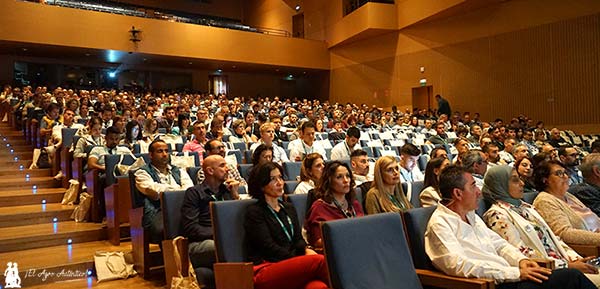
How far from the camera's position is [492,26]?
11.1 m

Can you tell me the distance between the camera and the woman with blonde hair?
8.58 ft

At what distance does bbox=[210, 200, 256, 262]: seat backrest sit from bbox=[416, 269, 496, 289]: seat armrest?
0.79 meters

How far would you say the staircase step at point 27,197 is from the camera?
415 cm

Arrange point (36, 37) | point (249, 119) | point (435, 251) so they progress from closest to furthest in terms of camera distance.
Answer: point (435, 251), point (249, 119), point (36, 37)

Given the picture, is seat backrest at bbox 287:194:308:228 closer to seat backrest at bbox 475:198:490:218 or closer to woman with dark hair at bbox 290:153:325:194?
woman with dark hair at bbox 290:153:325:194

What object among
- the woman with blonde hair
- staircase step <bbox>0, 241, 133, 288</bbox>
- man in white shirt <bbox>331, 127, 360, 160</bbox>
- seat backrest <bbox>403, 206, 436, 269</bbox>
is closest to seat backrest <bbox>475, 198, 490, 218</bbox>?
the woman with blonde hair

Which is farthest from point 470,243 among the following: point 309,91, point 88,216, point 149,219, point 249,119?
point 309,91

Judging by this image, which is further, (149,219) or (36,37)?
(36,37)

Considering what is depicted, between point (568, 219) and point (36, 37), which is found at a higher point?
point (36, 37)

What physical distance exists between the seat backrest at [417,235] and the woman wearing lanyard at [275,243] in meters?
0.39

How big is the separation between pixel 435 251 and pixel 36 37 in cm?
1131

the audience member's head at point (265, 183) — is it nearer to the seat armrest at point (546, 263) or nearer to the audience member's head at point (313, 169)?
the audience member's head at point (313, 169)

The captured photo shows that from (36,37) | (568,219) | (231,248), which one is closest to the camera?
(231,248)

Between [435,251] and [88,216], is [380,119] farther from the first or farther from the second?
[435,251]
